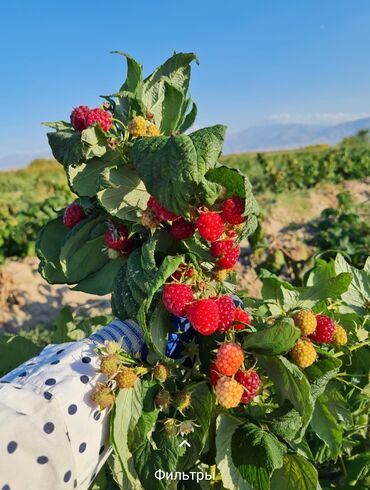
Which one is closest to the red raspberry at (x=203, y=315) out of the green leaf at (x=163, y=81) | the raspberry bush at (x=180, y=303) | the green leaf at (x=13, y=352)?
the raspberry bush at (x=180, y=303)

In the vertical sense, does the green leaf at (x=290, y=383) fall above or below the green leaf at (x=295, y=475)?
above

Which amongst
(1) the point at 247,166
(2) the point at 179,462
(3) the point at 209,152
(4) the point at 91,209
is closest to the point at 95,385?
(2) the point at 179,462

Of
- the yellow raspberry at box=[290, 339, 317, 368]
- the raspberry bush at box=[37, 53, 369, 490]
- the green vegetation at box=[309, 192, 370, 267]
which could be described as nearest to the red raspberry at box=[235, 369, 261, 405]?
the raspberry bush at box=[37, 53, 369, 490]

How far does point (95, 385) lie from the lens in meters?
1.15

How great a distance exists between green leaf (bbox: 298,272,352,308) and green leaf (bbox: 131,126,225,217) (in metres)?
0.55

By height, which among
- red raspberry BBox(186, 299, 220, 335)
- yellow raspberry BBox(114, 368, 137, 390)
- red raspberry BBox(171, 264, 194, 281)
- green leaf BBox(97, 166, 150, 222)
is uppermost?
green leaf BBox(97, 166, 150, 222)

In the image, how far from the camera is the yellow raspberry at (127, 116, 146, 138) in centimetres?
118

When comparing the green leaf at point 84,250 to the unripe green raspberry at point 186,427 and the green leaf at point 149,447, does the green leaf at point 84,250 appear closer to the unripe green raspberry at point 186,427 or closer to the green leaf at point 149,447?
the green leaf at point 149,447

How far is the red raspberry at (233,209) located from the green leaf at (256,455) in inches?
22.0

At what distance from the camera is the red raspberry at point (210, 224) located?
1.09 metres

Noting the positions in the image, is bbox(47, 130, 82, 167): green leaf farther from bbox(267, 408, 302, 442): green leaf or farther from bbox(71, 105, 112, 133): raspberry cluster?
bbox(267, 408, 302, 442): green leaf

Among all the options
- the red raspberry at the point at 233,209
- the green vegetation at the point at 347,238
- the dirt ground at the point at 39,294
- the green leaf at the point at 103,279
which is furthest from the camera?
the green vegetation at the point at 347,238

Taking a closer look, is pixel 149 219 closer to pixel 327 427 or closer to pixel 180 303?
pixel 180 303

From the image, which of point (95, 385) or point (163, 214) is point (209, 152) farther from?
point (95, 385)
